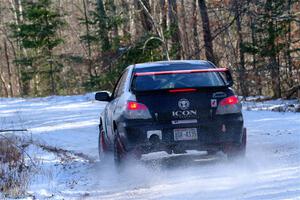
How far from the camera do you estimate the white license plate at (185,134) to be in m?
8.34

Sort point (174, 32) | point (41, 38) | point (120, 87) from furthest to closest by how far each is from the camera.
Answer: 1. point (41, 38)
2. point (174, 32)
3. point (120, 87)

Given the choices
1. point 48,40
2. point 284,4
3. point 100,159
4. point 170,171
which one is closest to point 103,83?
point 48,40

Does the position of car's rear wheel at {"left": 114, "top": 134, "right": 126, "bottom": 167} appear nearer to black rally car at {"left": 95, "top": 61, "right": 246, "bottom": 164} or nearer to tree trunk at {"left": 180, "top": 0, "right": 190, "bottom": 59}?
black rally car at {"left": 95, "top": 61, "right": 246, "bottom": 164}

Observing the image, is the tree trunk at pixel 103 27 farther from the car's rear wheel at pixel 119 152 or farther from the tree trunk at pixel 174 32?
the car's rear wheel at pixel 119 152

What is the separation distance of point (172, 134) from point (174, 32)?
75.4 ft

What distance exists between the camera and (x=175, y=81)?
29.3ft

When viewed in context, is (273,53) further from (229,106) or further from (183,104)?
(183,104)

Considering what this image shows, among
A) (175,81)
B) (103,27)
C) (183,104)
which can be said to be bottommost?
(183,104)

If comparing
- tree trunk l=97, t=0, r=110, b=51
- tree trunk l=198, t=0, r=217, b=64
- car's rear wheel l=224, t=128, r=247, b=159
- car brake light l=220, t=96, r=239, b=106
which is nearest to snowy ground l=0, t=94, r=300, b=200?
car's rear wheel l=224, t=128, r=247, b=159

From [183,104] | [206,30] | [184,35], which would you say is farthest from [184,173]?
[184,35]

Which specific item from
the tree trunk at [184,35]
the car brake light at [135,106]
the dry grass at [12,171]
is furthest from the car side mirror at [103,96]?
the tree trunk at [184,35]

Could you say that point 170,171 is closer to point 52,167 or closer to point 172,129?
point 172,129

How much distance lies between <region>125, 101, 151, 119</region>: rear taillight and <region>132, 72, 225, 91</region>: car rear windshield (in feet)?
1.12

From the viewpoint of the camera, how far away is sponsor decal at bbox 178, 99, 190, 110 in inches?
330
